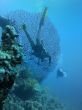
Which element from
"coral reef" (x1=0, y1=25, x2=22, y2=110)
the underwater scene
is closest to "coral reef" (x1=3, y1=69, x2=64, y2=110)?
the underwater scene

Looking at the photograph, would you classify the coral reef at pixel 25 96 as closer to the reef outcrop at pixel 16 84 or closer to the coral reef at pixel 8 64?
the reef outcrop at pixel 16 84

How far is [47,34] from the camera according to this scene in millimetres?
12727

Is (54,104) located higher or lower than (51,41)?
lower

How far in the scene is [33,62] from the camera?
11.6m

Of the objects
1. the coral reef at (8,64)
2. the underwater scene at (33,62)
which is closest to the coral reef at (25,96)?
the underwater scene at (33,62)

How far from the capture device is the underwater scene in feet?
12.0

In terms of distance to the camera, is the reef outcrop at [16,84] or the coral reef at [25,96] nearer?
the reef outcrop at [16,84]

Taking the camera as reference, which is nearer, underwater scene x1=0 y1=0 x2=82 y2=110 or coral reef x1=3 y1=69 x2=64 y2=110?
underwater scene x1=0 y1=0 x2=82 y2=110

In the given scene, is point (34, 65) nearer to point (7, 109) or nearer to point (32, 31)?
point (32, 31)

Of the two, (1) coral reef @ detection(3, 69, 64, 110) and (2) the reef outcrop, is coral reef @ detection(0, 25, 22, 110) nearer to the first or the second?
(2) the reef outcrop

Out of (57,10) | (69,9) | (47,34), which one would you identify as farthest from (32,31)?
(57,10)

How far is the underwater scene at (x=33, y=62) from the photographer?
3.65 meters

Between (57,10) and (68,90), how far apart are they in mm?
18309

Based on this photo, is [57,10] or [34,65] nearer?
[34,65]
